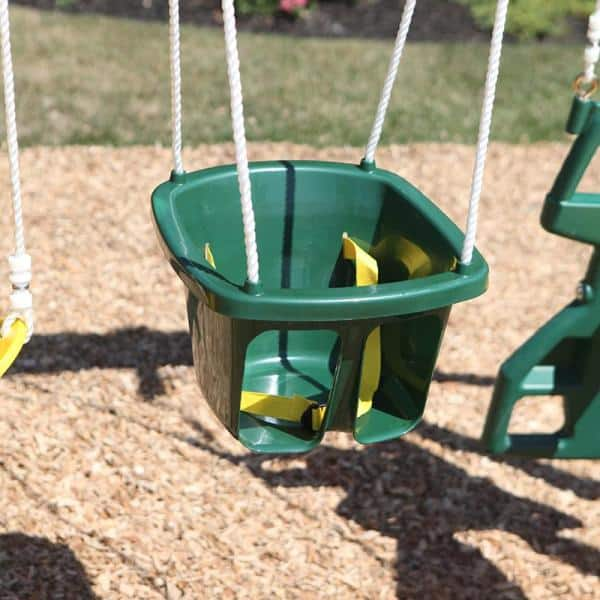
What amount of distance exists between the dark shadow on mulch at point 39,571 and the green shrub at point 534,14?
6.13 meters

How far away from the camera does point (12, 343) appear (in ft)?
6.82

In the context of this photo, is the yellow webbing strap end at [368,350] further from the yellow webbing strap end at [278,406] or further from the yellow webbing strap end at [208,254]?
the yellow webbing strap end at [208,254]

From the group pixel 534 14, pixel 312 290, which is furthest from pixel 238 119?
pixel 534 14

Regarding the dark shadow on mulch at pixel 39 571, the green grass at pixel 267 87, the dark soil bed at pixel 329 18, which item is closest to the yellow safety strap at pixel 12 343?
the dark shadow on mulch at pixel 39 571

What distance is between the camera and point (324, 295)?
195 centimetres

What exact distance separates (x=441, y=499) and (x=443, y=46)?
493 cm

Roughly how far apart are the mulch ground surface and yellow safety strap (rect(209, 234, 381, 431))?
87 cm

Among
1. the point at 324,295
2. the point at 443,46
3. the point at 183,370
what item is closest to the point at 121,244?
the point at 183,370

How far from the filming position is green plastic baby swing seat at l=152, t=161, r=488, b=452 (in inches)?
77.9

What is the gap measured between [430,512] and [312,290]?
1.66 m

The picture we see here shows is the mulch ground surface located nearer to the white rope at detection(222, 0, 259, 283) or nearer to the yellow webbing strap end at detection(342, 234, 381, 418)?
the yellow webbing strap end at detection(342, 234, 381, 418)

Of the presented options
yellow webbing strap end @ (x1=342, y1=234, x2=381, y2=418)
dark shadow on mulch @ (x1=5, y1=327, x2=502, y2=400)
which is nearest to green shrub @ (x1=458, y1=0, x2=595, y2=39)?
dark shadow on mulch @ (x1=5, y1=327, x2=502, y2=400)

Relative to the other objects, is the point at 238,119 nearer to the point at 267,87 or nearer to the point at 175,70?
the point at 175,70

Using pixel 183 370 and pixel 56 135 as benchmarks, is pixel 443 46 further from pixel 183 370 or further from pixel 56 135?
pixel 183 370
